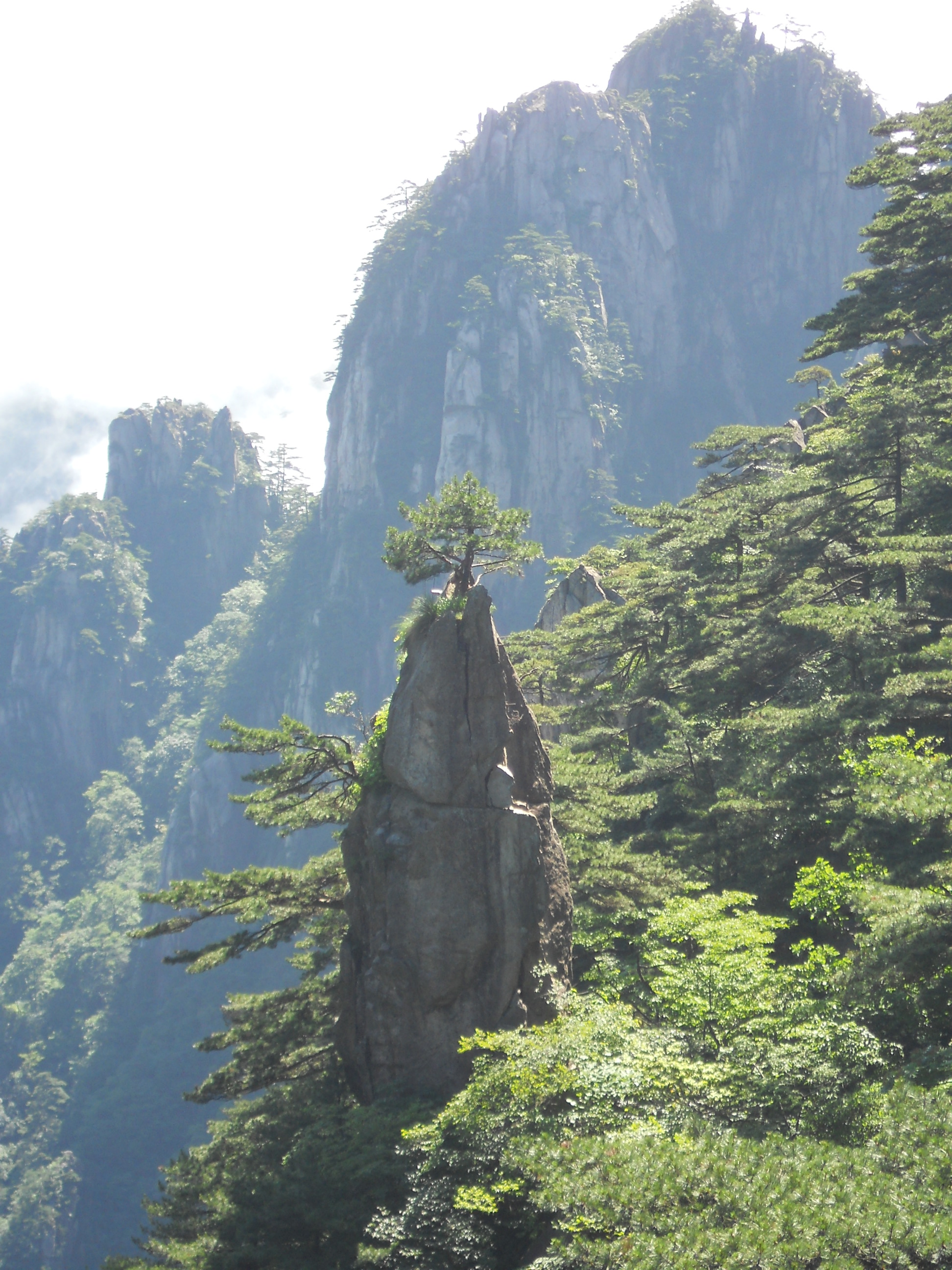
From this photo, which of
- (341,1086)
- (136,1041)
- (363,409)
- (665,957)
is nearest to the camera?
(665,957)

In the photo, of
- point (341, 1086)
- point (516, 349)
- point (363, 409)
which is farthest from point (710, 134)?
point (341, 1086)

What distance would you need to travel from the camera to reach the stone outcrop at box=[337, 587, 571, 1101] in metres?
13.1

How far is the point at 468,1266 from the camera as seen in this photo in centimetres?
893

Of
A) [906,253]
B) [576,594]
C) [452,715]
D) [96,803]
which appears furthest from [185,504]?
[452,715]

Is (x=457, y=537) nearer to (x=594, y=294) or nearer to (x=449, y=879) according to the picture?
(x=449, y=879)

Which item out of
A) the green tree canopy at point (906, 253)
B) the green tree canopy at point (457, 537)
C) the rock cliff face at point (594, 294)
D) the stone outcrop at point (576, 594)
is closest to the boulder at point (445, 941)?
the green tree canopy at point (457, 537)

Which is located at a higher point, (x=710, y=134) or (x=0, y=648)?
(x=710, y=134)

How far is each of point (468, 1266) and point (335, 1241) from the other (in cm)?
199

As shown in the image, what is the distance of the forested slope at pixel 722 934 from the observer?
707 centimetres

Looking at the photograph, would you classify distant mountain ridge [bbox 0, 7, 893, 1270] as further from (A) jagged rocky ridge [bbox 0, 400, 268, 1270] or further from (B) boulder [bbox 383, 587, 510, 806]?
(B) boulder [bbox 383, 587, 510, 806]

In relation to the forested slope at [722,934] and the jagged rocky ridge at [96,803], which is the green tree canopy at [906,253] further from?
the jagged rocky ridge at [96,803]

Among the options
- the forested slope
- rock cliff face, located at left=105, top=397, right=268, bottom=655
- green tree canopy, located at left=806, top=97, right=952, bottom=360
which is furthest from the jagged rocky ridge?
green tree canopy, located at left=806, top=97, right=952, bottom=360

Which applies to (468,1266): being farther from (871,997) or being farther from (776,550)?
(776,550)

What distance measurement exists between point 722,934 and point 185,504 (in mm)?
115930
